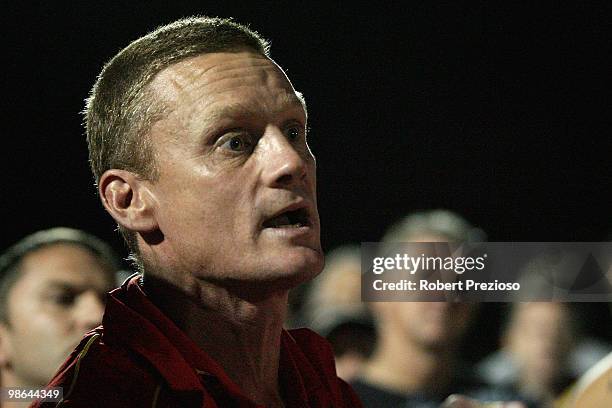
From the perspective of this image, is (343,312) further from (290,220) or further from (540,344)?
(290,220)

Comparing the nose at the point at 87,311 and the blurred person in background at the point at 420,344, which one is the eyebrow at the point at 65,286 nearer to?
the nose at the point at 87,311

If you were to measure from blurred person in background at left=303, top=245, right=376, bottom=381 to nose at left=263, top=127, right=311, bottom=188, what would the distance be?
4.42 feet

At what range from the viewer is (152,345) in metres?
1.07

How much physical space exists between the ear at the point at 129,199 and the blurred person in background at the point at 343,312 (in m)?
1.32

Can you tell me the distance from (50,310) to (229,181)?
4.71 feet

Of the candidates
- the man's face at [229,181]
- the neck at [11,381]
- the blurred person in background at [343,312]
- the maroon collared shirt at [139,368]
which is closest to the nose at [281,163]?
the man's face at [229,181]

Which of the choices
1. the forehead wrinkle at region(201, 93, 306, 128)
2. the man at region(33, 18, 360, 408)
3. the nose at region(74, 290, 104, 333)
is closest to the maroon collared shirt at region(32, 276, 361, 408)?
the man at region(33, 18, 360, 408)

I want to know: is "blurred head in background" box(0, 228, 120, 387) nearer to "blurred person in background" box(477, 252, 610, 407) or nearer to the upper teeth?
"blurred person in background" box(477, 252, 610, 407)

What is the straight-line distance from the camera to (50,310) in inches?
93.3

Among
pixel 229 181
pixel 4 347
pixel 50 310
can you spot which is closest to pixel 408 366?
pixel 50 310

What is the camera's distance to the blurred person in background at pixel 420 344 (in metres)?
2.44

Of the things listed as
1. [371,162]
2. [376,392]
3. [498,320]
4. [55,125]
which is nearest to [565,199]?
[498,320]

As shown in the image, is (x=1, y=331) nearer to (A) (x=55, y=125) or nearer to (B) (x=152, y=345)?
(A) (x=55, y=125)

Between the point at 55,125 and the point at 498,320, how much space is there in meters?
1.46
